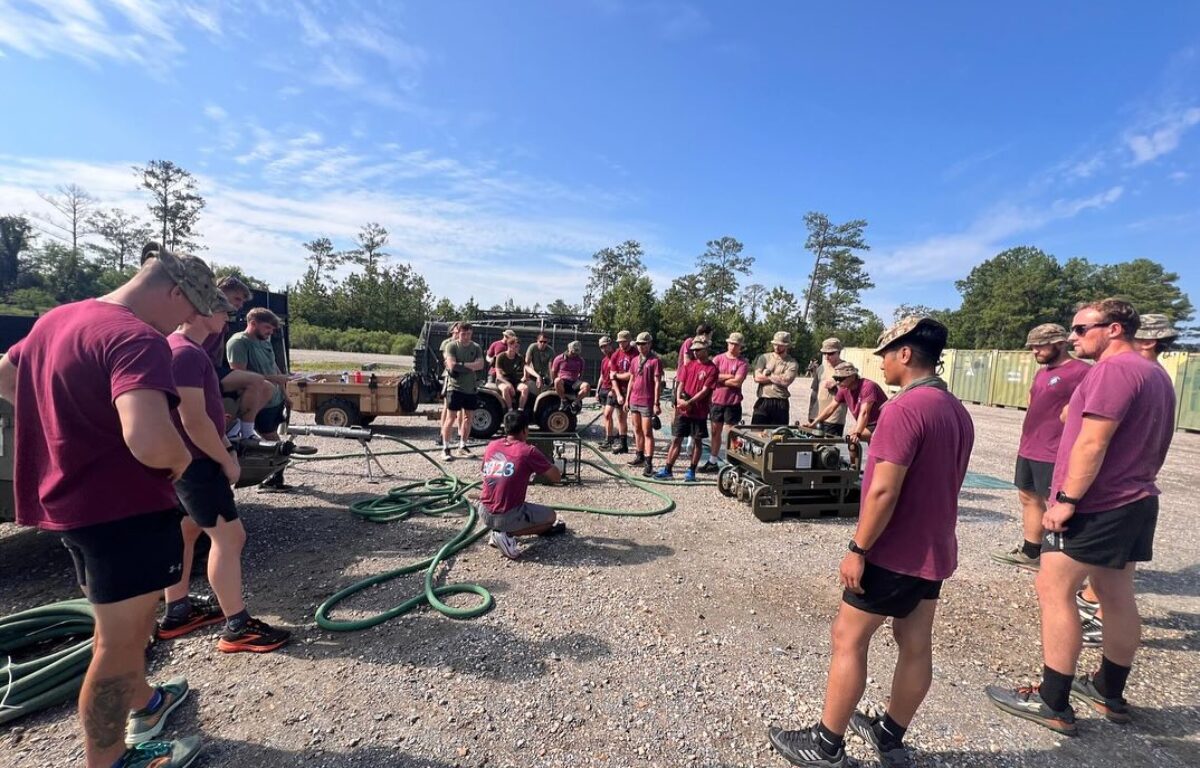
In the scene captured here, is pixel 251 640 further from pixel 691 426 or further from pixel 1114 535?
pixel 691 426

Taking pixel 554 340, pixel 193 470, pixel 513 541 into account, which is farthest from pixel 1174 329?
pixel 554 340

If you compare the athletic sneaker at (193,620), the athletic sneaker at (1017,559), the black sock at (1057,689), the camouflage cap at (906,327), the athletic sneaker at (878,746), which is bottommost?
the athletic sneaker at (193,620)

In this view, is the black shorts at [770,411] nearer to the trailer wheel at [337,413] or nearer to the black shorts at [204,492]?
the black shorts at [204,492]

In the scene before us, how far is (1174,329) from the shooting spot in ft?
9.00

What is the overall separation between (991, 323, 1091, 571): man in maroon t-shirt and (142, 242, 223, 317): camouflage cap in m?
4.94

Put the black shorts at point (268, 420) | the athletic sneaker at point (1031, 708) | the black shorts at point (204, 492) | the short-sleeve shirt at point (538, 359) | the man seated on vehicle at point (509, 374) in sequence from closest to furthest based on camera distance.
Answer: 1. the athletic sneaker at point (1031, 708)
2. the black shorts at point (204, 492)
3. the black shorts at point (268, 420)
4. the man seated on vehicle at point (509, 374)
5. the short-sleeve shirt at point (538, 359)

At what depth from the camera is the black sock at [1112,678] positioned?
8.21 ft

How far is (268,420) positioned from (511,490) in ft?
9.01

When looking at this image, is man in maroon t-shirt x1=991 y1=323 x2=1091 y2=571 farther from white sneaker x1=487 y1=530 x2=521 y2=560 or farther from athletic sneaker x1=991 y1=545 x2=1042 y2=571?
white sneaker x1=487 y1=530 x2=521 y2=560

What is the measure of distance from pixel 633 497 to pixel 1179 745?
428 centimetres

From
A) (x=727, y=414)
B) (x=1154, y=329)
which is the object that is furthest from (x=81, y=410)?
(x=727, y=414)

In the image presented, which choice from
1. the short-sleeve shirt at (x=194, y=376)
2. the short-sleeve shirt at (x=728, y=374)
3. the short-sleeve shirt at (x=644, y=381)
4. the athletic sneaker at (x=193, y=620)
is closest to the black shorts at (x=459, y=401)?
the short-sleeve shirt at (x=644, y=381)

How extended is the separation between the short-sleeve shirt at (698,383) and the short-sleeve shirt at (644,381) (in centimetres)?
49

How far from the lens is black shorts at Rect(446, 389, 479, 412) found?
7285mm
